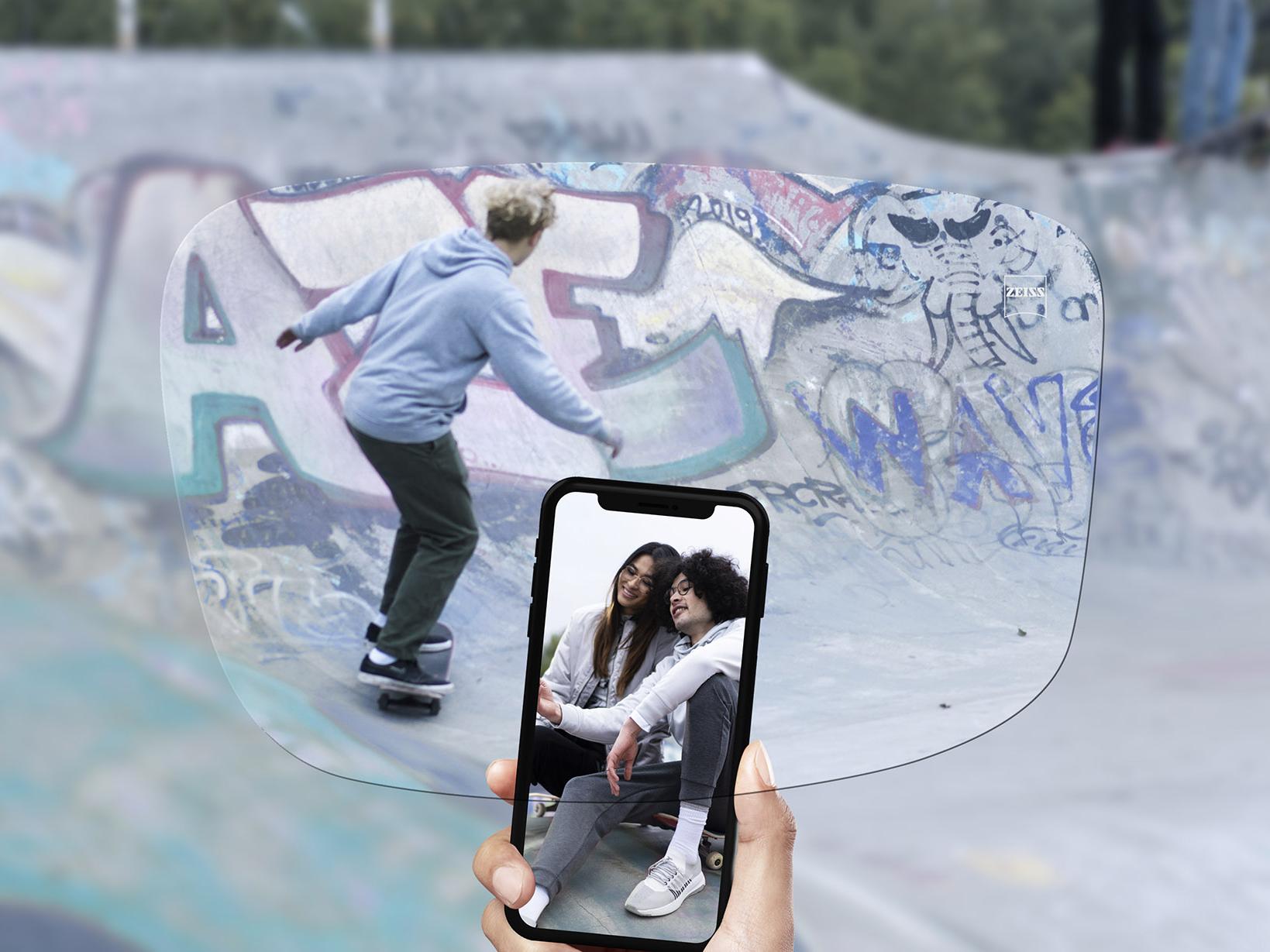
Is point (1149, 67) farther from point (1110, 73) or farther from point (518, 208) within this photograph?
point (518, 208)

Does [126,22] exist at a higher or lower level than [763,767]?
higher

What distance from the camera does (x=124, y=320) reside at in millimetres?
3824

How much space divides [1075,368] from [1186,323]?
414 centimetres

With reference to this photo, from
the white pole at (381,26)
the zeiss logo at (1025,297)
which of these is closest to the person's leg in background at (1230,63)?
the white pole at (381,26)

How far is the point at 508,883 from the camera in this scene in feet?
1.89

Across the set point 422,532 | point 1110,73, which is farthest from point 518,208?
point 1110,73

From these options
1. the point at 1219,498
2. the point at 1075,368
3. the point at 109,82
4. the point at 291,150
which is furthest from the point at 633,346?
the point at 1219,498

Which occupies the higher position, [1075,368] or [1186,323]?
[1186,323]

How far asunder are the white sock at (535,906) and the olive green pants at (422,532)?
0.15 meters

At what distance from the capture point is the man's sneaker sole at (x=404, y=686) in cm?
59

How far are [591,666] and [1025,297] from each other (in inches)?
13.1

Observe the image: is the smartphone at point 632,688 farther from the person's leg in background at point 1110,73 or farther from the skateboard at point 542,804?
the person's leg in background at point 1110,73

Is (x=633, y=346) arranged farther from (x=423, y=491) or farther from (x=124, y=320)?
(x=124, y=320)

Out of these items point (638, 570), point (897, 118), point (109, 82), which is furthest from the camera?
point (897, 118)
